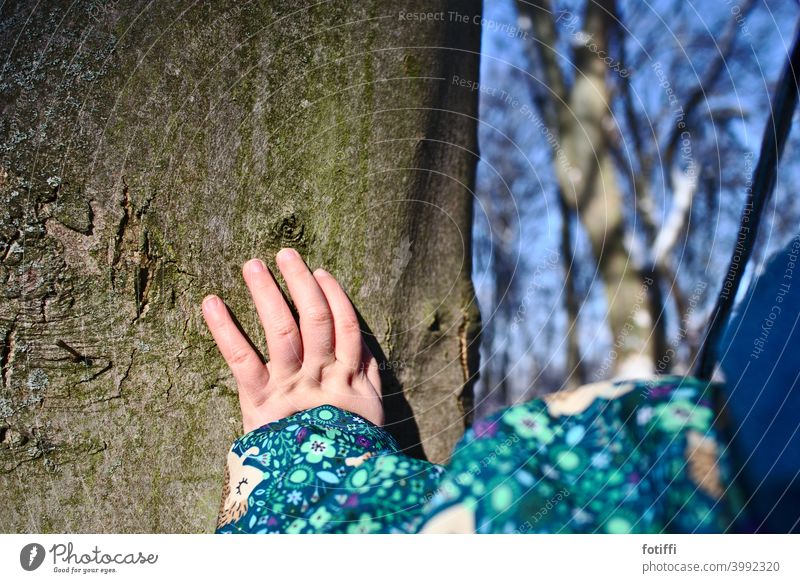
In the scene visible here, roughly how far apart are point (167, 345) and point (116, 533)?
25cm

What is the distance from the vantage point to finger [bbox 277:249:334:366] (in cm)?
76

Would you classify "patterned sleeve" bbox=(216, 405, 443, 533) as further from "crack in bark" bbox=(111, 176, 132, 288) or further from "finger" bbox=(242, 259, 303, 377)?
"crack in bark" bbox=(111, 176, 132, 288)

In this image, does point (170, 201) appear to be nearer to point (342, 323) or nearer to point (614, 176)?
point (342, 323)

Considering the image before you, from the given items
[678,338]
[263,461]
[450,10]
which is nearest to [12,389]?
[263,461]

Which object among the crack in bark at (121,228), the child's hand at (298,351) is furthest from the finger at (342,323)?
the crack in bark at (121,228)

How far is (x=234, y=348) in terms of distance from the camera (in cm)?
76

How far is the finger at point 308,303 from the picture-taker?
763mm

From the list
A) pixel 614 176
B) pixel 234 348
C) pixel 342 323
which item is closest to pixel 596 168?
pixel 614 176

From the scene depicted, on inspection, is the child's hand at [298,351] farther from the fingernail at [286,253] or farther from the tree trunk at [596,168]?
the tree trunk at [596,168]

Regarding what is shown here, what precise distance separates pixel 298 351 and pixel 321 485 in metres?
0.18

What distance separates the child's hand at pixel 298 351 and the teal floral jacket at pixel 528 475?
0.20 feet

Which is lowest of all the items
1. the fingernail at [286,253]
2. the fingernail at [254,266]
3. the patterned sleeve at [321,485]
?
the patterned sleeve at [321,485]
